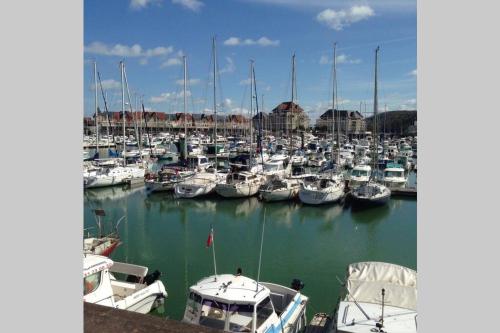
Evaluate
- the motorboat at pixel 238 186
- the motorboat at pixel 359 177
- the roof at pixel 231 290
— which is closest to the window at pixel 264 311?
the roof at pixel 231 290

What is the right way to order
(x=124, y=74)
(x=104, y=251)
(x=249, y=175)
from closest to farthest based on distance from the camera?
1. (x=104, y=251)
2. (x=249, y=175)
3. (x=124, y=74)

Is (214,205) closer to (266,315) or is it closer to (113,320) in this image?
(266,315)

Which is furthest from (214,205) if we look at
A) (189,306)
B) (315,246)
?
(189,306)

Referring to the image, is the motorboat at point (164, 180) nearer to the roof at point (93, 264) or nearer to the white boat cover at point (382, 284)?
the roof at point (93, 264)

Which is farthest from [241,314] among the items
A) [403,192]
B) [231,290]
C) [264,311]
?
[403,192]

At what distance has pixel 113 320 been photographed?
184 inches

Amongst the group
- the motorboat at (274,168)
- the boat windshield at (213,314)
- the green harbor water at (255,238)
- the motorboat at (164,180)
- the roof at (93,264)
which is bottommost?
the green harbor water at (255,238)

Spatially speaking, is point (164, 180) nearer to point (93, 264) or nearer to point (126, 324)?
point (93, 264)

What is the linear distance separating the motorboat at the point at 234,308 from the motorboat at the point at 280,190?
19.1m

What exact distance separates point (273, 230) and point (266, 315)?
13.3 meters

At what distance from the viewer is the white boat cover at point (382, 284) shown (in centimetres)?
866

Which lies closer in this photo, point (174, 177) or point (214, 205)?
point (214, 205)

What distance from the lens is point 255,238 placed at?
20.5 meters

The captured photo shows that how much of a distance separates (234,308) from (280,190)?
2031 centimetres
